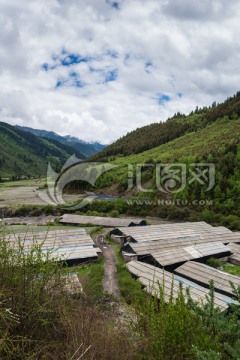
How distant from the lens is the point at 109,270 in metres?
17.0

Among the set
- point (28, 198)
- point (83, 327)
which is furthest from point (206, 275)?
point (28, 198)

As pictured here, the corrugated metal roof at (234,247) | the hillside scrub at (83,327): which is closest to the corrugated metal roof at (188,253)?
the corrugated metal roof at (234,247)

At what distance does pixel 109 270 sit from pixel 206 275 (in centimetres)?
577

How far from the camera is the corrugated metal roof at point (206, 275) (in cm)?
1380

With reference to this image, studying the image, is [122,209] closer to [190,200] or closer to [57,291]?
[190,200]

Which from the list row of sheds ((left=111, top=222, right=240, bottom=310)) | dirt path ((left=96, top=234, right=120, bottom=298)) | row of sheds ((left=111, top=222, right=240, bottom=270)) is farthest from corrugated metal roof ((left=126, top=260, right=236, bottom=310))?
dirt path ((left=96, top=234, right=120, bottom=298))

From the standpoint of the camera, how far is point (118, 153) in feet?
327

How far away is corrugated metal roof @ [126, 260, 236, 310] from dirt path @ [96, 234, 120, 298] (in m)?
1.15

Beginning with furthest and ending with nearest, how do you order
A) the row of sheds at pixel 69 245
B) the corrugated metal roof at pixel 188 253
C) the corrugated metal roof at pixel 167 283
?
1. the row of sheds at pixel 69 245
2. the corrugated metal roof at pixel 188 253
3. the corrugated metal roof at pixel 167 283

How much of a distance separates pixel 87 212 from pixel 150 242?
1689 cm

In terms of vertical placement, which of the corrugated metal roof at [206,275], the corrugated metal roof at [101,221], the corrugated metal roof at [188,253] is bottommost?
the corrugated metal roof at [206,275]

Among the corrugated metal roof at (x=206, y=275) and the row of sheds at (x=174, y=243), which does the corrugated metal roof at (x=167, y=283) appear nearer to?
the corrugated metal roof at (x=206, y=275)

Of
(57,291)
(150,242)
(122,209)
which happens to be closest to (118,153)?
(122,209)

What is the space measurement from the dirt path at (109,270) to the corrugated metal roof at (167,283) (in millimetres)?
1152
